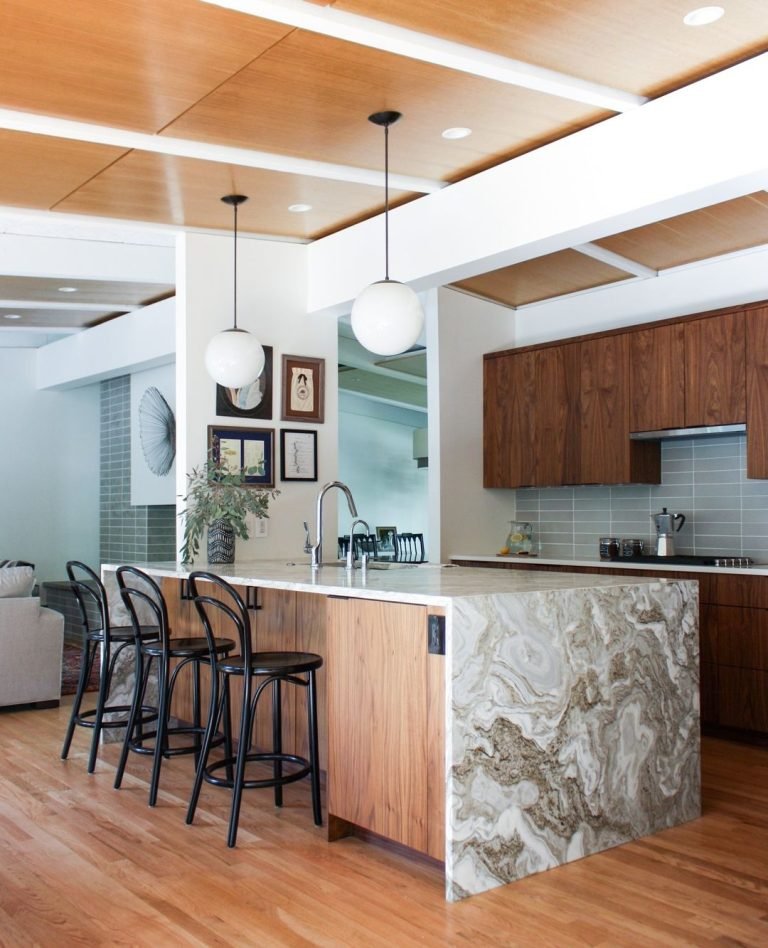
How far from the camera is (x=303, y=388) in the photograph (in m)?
5.70

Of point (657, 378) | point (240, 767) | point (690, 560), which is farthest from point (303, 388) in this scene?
point (240, 767)

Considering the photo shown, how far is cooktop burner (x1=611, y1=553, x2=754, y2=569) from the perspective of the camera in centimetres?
532

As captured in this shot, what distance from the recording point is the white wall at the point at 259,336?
5352 mm

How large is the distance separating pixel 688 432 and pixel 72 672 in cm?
461

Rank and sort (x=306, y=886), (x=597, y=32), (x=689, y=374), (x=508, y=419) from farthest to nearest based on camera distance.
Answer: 1. (x=508, y=419)
2. (x=689, y=374)
3. (x=597, y=32)
4. (x=306, y=886)

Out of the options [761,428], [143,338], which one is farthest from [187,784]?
[143,338]

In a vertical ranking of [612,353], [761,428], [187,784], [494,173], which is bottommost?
[187,784]

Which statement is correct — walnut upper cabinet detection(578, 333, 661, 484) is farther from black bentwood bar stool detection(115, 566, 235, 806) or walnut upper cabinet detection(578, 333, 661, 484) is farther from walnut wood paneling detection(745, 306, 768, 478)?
black bentwood bar stool detection(115, 566, 235, 806)

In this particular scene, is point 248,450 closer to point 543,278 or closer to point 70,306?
point 543,278

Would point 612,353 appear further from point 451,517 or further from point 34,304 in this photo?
point 34,304

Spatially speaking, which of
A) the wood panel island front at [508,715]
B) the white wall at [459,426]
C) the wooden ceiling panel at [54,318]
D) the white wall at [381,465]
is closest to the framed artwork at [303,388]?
the white wall at [459,426]

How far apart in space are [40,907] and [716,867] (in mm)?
2076

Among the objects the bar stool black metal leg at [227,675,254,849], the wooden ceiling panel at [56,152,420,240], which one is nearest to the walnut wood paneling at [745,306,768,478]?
the wooden ceiling panel at [56,152,420,240]

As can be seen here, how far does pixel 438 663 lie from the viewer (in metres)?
3.00
